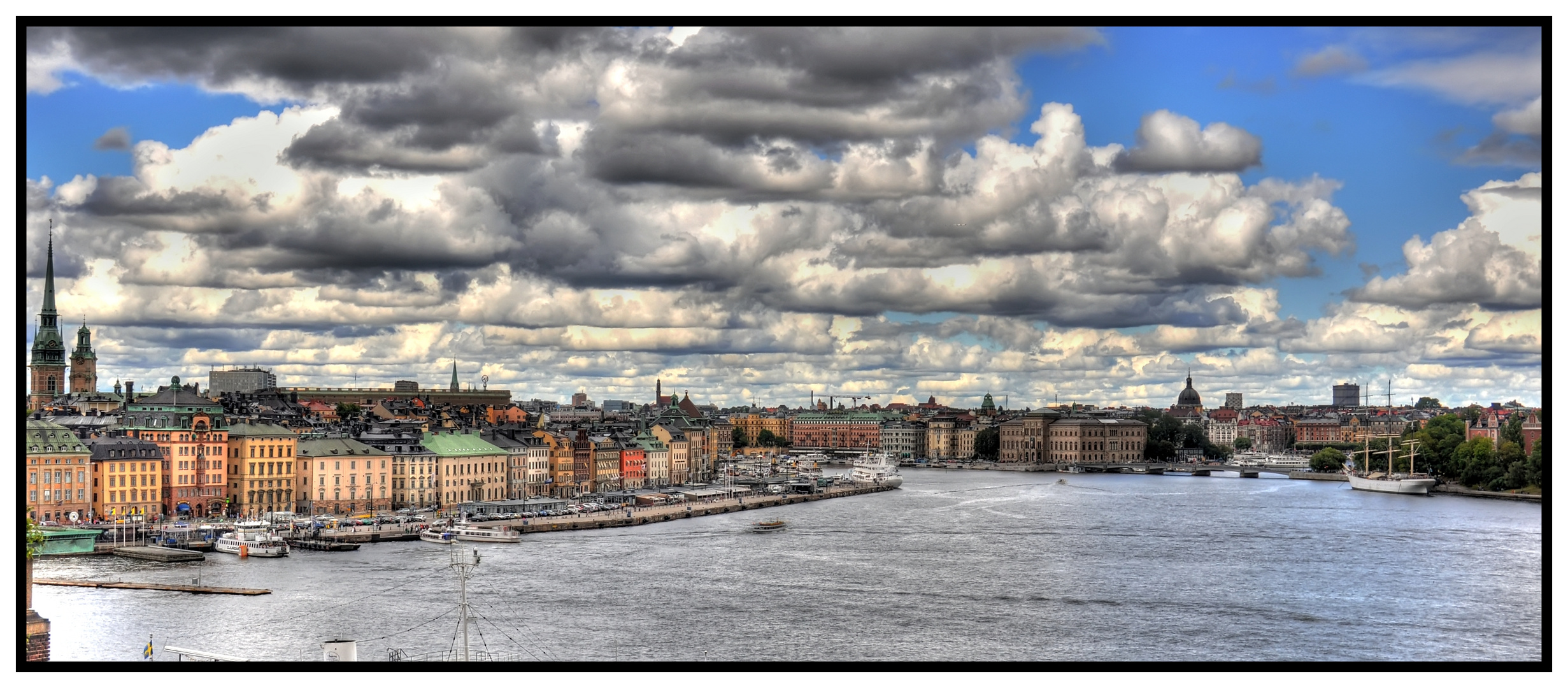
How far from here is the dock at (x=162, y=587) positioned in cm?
2005

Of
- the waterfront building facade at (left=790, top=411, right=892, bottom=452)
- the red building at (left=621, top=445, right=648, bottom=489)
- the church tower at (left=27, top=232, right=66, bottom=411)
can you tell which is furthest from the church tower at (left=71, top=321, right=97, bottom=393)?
the waterfront building facade at (left=790, top=411, right=892, bottom=452)

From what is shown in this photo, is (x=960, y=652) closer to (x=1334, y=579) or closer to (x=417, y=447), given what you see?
(x=1334, y=579)

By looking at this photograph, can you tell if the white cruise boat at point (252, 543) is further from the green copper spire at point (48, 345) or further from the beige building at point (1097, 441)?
the beige building at point (1097, 441)

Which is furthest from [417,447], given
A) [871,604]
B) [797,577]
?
[871,604]

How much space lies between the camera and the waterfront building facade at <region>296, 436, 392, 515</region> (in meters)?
33.6

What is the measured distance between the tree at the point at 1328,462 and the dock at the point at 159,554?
1772 inches

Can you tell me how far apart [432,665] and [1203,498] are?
123ft

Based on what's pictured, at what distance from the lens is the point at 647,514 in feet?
116

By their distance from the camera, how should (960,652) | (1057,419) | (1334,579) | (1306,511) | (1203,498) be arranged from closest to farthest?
1. (960,652)
2. (1334,579)
3. (1306,511)
4. (1203,498)
5. (1057,419)

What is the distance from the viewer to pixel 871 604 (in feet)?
60.9

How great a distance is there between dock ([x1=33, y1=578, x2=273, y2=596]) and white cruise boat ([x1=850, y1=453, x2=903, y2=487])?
32.0 meters

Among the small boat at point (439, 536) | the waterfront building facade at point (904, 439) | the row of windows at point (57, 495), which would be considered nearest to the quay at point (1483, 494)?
the small boat at point (439, 536)

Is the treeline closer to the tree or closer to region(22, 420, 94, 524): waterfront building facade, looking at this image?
the tree

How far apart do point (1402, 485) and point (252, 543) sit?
33798 millimetres
